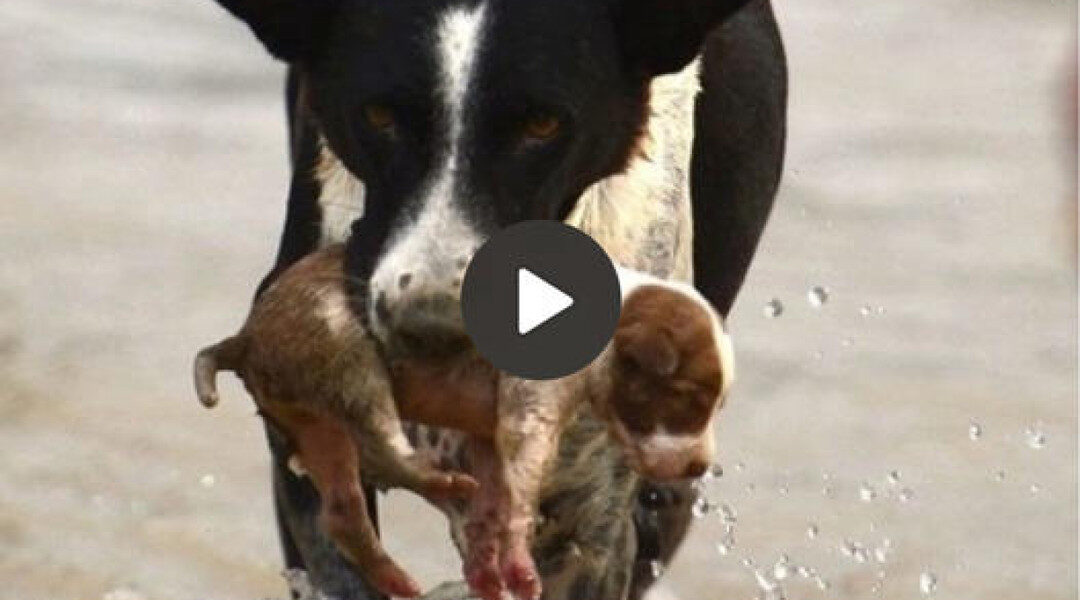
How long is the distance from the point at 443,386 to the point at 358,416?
4.9 inches

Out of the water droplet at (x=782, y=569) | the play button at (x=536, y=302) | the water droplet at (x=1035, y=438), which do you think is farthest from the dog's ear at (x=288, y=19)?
the water droplet at (x=1035, y=438)

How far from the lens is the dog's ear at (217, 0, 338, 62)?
389 centimetres

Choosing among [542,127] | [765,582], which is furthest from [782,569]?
[542,127]

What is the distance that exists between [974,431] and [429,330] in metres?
3.10

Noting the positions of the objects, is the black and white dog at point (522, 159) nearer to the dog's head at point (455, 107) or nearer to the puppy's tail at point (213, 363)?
the dog's head at point (455, 107)

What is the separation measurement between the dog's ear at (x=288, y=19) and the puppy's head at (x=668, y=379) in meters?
0.76

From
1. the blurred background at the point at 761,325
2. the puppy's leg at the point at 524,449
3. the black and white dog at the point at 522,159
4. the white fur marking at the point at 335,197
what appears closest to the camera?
the puppy's leg at the point at 524,449

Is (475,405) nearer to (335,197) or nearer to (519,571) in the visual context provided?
(519,571)

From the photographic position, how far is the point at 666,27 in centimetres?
388

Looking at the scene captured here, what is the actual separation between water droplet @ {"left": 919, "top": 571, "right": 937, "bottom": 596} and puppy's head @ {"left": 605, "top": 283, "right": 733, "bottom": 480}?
2.20m

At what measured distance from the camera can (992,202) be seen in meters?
8.38

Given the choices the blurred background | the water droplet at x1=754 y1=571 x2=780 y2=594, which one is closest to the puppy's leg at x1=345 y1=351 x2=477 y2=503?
the blurred background

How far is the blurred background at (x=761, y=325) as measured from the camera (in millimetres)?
5832

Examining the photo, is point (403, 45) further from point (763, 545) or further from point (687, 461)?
point (763, 545)
